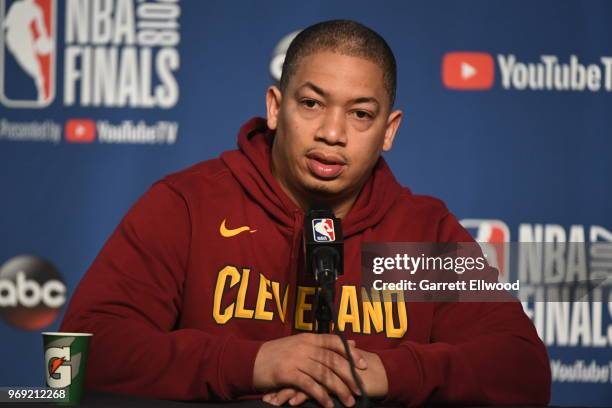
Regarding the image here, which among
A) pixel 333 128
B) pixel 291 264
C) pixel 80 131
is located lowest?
pixel 291 264

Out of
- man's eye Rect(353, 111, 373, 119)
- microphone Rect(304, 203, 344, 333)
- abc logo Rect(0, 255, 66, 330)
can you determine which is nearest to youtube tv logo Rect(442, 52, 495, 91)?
man's eye Rect(353, 111, 373, 119)

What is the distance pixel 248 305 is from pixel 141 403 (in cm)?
50

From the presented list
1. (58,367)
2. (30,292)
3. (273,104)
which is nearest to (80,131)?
(30,292)

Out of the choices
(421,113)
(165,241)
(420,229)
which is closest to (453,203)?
(421,113)

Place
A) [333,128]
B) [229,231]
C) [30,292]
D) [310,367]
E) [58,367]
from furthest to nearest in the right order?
[30,292], [229,231], [333,128], [310,367], [58,367]

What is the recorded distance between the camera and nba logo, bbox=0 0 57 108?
2.80 metres

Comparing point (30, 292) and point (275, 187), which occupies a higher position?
point (275, 187)

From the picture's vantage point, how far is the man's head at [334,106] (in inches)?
68.3

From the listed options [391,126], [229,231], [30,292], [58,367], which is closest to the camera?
[58,367]

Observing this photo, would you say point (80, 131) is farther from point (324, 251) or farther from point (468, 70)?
point (324, 251)

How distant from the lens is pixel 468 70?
2.83 m

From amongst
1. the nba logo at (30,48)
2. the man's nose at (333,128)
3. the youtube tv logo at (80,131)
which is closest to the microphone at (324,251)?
the man's nose at (333,128)

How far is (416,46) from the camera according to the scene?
2.83m

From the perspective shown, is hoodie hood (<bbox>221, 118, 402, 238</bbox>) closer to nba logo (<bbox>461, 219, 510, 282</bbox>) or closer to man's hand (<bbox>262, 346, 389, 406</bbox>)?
man's hand (<bbox>262, 346, 389, 406</bbox>)
